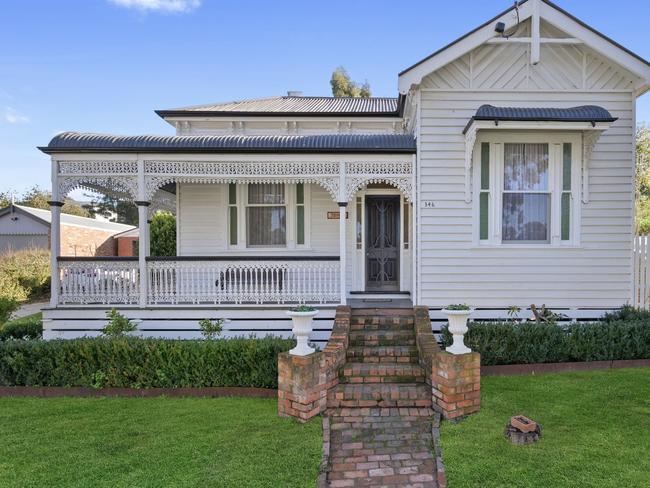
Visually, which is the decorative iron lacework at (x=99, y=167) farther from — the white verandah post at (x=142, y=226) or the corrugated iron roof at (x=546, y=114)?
the corrugated iron roof at (x=546, y=114)

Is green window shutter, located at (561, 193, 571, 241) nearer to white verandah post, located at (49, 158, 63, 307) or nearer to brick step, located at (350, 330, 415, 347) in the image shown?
Answer: brick step, located at (350, 330, 415, 347)

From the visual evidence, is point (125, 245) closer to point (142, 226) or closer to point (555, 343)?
point (142, 226)

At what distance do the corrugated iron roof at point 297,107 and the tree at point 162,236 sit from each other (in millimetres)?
6969

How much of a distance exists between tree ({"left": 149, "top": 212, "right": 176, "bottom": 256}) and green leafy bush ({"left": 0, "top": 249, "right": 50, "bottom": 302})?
541 cm

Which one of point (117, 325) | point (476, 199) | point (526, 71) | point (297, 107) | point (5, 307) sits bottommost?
point (117, 325)

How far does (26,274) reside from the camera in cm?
1656

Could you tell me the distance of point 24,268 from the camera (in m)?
16.5

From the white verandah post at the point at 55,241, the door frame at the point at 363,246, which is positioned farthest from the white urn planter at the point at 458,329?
the white verandah post at the point at 55,241

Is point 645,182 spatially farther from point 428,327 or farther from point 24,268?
point 24,268

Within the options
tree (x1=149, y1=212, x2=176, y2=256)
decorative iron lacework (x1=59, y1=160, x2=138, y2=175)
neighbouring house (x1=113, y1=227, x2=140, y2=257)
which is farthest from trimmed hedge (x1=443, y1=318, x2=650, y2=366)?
neighbouring house (x1=113, y1=227, x2=140, y2=257)

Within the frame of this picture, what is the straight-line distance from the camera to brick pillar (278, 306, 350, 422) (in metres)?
4.74

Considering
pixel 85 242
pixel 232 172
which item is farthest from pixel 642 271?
pixel 85 242

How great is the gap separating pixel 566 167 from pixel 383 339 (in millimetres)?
4966

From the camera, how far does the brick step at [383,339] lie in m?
6.32
